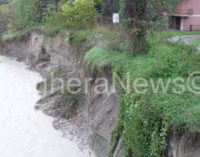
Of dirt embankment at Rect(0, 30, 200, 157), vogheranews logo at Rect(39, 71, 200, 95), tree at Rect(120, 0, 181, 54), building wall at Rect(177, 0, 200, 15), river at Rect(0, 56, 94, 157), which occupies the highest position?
building wall at Rect(177, 0, 200, 15)

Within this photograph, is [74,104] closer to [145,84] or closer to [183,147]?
[145,84]

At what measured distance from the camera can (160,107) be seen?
15.9 feet

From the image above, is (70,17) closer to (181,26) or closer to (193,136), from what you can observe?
(181,26)

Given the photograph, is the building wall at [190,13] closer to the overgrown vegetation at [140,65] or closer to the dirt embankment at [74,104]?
the overgrown vegetation at [140,65]

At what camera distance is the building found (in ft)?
63.4

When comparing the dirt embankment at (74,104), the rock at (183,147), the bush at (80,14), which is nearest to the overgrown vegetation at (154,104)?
the rock at (183,147)

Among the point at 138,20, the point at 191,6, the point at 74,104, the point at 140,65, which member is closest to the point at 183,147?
the point at 140,65

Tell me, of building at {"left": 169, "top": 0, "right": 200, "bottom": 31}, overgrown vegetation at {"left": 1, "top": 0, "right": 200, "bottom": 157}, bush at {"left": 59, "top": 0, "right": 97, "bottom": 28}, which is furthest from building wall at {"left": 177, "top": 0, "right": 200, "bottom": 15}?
bush at {"left": 59, "top": 0, "right": 97, "bottom": 28}

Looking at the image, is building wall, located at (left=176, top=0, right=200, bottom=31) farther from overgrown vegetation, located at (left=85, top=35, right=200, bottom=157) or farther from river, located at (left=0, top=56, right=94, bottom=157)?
river, located at (left=0, top=56, right=94, bottom=157)

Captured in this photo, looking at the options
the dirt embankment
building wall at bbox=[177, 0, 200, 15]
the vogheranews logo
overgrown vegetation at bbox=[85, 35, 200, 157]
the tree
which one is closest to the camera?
overgrown vegetation at bbox=[85, 35, 200, 157]

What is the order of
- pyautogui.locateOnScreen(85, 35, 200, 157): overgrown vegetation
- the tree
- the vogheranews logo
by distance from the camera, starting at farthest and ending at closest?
the tree, the vogheranews logo, pyautogui.locateOnScreen(85, 35, 200, 157): overgrown vegetation

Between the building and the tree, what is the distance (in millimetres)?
12321

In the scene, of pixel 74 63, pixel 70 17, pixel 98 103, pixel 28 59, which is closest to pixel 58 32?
pixel 70 17

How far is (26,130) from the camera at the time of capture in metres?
9.30
